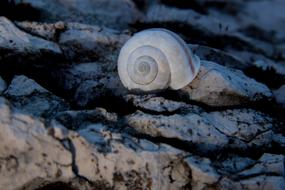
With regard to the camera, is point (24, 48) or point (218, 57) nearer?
point (24, 48)

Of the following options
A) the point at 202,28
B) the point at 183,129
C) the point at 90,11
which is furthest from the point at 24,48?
the point at 202,28

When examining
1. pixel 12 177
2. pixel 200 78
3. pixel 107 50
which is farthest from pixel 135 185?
pixel 107 50

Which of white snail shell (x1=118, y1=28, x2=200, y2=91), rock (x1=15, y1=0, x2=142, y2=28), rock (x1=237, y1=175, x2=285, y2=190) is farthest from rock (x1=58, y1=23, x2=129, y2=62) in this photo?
rock (x1=237, y1=175, x2=285, y2=190)

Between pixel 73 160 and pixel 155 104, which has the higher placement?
pixel 155 104

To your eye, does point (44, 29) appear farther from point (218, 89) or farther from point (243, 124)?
point (243, 124)

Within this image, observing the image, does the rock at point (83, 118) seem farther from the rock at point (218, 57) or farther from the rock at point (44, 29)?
the rock at point (218, 57)

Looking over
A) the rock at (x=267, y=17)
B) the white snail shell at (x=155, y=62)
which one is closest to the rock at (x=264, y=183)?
the white snail shell at (x=155, y=62)
